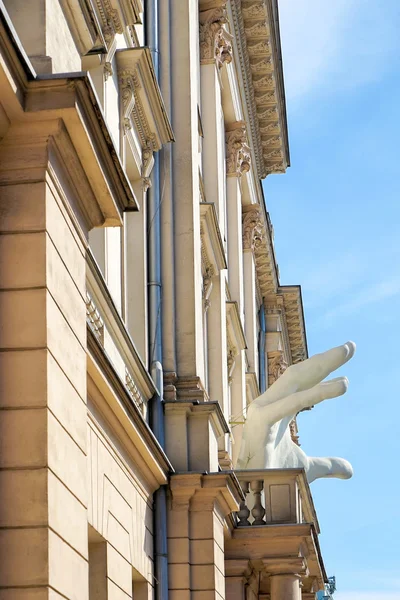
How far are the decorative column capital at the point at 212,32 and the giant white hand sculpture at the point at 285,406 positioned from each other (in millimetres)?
5548

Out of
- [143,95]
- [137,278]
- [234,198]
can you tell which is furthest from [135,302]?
[234,198]

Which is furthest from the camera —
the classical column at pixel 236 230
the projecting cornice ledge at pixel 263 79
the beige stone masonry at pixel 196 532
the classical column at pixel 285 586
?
the projecting cornice ledge at pixel 263 79

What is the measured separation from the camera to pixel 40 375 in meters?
8.76

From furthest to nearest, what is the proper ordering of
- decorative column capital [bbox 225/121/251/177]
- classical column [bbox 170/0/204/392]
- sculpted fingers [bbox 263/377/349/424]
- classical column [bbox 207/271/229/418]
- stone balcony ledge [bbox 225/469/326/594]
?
1. decorative column capital [bbox 225/121/251/177]
2. classical column [bbox 207/271/229/418]
3. sculpted fingers [bbox 263/377/349/424]
4. stone balcony ledge [bbox 225/469/326/594]
5. classical column [bbox 170/0/204/392]

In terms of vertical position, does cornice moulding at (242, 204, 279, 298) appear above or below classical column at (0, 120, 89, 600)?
above

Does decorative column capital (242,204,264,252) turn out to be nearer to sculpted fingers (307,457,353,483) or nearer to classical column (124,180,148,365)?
sculpted fingers (307,457,353,483)

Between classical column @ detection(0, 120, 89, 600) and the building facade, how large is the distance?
1 cm

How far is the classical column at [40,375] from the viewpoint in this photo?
8.48 meters

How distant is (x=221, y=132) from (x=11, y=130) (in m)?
19.7

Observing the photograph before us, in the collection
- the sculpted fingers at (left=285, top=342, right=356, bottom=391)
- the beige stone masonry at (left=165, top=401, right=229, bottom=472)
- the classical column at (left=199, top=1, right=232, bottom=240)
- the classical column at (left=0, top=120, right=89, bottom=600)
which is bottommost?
the classical column at (left=0, top=120, right=89, bottom=600)

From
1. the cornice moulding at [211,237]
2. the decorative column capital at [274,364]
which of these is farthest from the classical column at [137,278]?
the decorative column capital at [274,364]

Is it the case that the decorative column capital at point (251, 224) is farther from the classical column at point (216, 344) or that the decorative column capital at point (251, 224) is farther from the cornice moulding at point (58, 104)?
→ the cornice moulding at point (58, 104)

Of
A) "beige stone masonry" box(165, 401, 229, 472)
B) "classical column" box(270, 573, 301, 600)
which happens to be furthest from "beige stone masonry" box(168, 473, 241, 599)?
"classical column" box(270, 573, 301, 600)

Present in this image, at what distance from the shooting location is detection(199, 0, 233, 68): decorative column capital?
1033 inches
